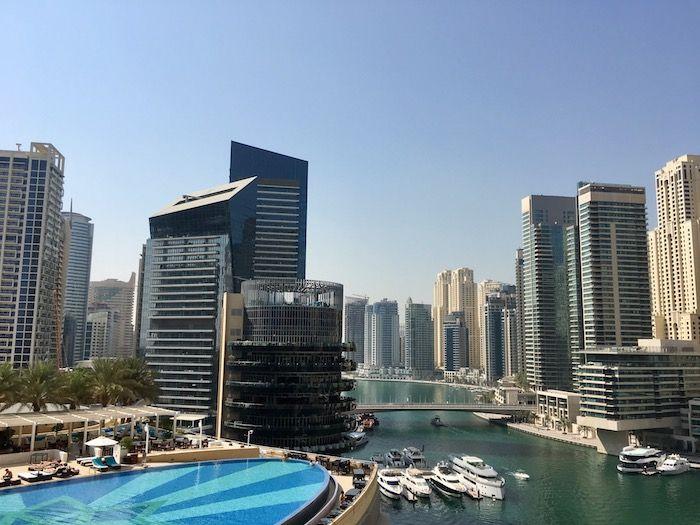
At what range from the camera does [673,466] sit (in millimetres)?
96688

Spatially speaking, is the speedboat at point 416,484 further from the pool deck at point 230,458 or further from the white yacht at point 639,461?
the white yacht at point 639,461

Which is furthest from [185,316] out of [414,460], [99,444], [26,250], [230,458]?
[99,444]

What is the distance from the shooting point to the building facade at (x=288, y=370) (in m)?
96.6

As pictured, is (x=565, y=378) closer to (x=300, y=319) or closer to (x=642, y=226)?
(x=642, y=226)

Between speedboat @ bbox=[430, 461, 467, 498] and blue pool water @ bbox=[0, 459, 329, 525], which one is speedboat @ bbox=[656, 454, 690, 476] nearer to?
speedboat @ bbox=[430, 461, 467, 498]

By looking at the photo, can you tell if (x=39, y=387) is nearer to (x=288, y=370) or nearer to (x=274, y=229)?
(x=288, y=370)

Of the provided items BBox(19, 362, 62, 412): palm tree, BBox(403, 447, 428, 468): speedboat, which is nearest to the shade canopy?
BBox(19, 362, 62, 412): palm tree

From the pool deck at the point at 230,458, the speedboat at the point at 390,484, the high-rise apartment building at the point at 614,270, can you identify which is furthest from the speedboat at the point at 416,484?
the high-rise apartment building at the point at 614,270

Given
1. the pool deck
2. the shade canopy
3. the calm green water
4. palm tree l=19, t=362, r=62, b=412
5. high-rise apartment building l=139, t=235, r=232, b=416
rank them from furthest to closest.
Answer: high-rise apartment building l=139, t=235, r=232, b=416, the calm green water, palm tree l=19, t=362, r=62, b=412, the shade canopy, the pool deck

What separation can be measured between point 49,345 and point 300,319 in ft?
279

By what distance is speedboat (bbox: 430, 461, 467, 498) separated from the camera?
264 feet

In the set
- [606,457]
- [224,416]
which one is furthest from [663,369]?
[224,416]

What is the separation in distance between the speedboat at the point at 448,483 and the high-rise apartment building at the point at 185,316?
56975mm

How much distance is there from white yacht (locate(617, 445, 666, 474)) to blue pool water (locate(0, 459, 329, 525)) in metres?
69.9
